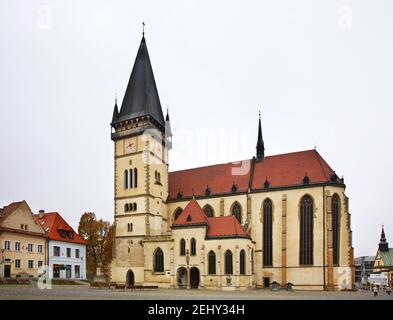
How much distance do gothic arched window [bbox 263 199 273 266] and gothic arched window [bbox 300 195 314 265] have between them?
3424 mm

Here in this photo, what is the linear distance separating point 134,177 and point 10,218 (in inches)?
593

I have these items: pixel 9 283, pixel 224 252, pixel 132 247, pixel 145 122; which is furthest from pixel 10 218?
pixel 224 252

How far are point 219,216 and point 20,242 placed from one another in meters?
23.8

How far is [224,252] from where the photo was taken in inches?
1834

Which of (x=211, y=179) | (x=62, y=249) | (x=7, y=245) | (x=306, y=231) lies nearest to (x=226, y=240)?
(x=306, y=231)

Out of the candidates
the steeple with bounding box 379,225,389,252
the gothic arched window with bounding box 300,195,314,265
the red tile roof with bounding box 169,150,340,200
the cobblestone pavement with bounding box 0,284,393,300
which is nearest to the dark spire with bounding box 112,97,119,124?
the red tile roof with bounding box 169,150,340,200

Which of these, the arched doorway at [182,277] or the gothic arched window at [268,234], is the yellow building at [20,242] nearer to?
the arched doorway at [182,277]

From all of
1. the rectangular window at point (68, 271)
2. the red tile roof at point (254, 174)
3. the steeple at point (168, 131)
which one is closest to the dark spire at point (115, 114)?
the steeple at point (168, 131)

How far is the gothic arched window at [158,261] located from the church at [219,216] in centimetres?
11

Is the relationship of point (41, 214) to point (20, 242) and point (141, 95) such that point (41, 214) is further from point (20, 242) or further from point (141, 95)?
point (141, 95)

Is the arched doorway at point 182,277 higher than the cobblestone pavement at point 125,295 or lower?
lower

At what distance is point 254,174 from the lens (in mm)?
53844

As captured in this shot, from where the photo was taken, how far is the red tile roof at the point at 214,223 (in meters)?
46.8

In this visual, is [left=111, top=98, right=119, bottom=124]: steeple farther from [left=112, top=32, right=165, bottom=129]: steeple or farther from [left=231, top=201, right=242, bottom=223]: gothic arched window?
[left=231, top=201, right=242, bottom=223]: gothic arched window
